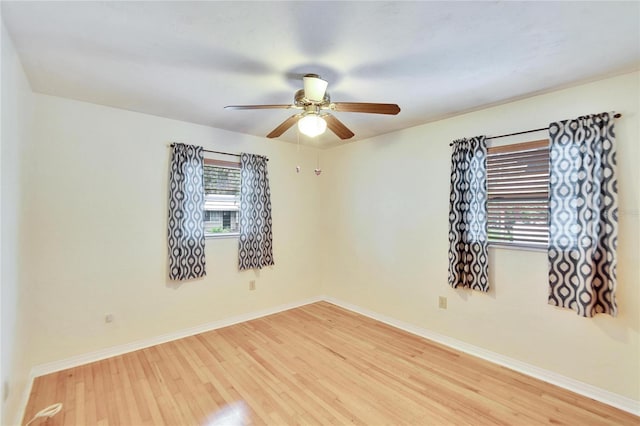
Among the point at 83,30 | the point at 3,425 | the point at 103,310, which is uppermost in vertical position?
the point at 83,30

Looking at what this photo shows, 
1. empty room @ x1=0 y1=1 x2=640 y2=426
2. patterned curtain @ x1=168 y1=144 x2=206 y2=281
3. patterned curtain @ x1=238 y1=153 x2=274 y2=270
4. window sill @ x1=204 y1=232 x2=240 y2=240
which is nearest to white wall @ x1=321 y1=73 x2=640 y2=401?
empty room @ x1=0 y1=1 x2=640 y2=426

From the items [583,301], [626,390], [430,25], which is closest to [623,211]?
[583,301]

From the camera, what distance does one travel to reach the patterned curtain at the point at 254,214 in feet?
12.7

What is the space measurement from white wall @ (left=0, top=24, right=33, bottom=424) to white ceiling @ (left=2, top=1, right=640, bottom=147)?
22 centimetres

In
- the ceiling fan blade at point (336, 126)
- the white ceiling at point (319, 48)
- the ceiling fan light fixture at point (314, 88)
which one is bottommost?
the ceiling fan blade at point (336, 126)

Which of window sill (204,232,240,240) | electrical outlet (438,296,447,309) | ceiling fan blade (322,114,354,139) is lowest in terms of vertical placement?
electrical outlet (438,296,447,309)

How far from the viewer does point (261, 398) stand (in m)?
2.29

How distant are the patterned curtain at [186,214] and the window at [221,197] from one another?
18 centimetres

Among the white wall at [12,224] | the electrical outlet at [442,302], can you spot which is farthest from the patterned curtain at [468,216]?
the white wall at [12,224]

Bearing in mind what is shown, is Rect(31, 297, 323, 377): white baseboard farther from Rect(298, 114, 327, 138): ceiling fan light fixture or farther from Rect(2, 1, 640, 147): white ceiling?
Rect(298, 114, 327, 138): ceiling fan light fixture

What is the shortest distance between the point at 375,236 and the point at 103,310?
323 cm

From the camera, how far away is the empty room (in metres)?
1.76

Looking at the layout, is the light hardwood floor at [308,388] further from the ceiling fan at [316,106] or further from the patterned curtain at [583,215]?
the ceiling fan at [316,106]

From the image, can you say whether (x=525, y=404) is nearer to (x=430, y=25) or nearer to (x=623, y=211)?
(x=623, y=211)
